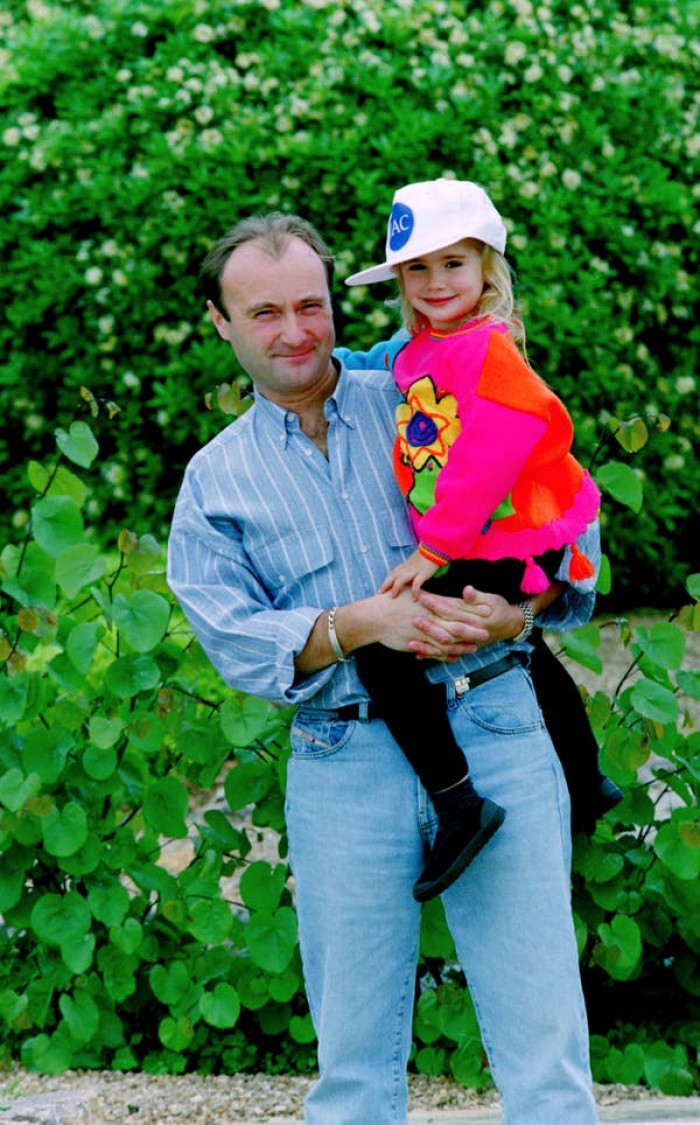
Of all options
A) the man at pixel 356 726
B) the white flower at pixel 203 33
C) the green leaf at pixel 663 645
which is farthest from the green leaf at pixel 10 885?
the white flower at pixel 203 33

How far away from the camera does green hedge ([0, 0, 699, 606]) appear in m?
5.50

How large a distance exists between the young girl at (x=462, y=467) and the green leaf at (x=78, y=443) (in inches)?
30.4

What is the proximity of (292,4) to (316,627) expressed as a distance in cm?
411

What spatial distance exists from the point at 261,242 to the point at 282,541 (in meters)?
0.48

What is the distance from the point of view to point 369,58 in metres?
5.49

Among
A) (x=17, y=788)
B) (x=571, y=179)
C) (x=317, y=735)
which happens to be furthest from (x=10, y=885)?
(x=571, y=179)

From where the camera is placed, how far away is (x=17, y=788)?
3004mm

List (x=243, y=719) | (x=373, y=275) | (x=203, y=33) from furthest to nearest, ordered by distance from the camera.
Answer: (x=203, y=33)
(x=243, y=719)
(x=373, y=275)

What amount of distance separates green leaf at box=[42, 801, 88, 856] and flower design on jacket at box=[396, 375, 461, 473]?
111cm

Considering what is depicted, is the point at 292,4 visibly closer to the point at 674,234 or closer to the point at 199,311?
the point at 199,311

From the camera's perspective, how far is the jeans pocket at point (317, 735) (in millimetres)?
2338

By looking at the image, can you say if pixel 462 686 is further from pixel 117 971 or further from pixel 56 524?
pixel 117 971

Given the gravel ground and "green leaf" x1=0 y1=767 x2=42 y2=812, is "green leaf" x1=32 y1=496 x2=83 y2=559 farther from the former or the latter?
the gravel ground

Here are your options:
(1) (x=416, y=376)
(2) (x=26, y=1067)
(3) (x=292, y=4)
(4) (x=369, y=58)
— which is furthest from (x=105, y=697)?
(3) (x=292, y=4)
